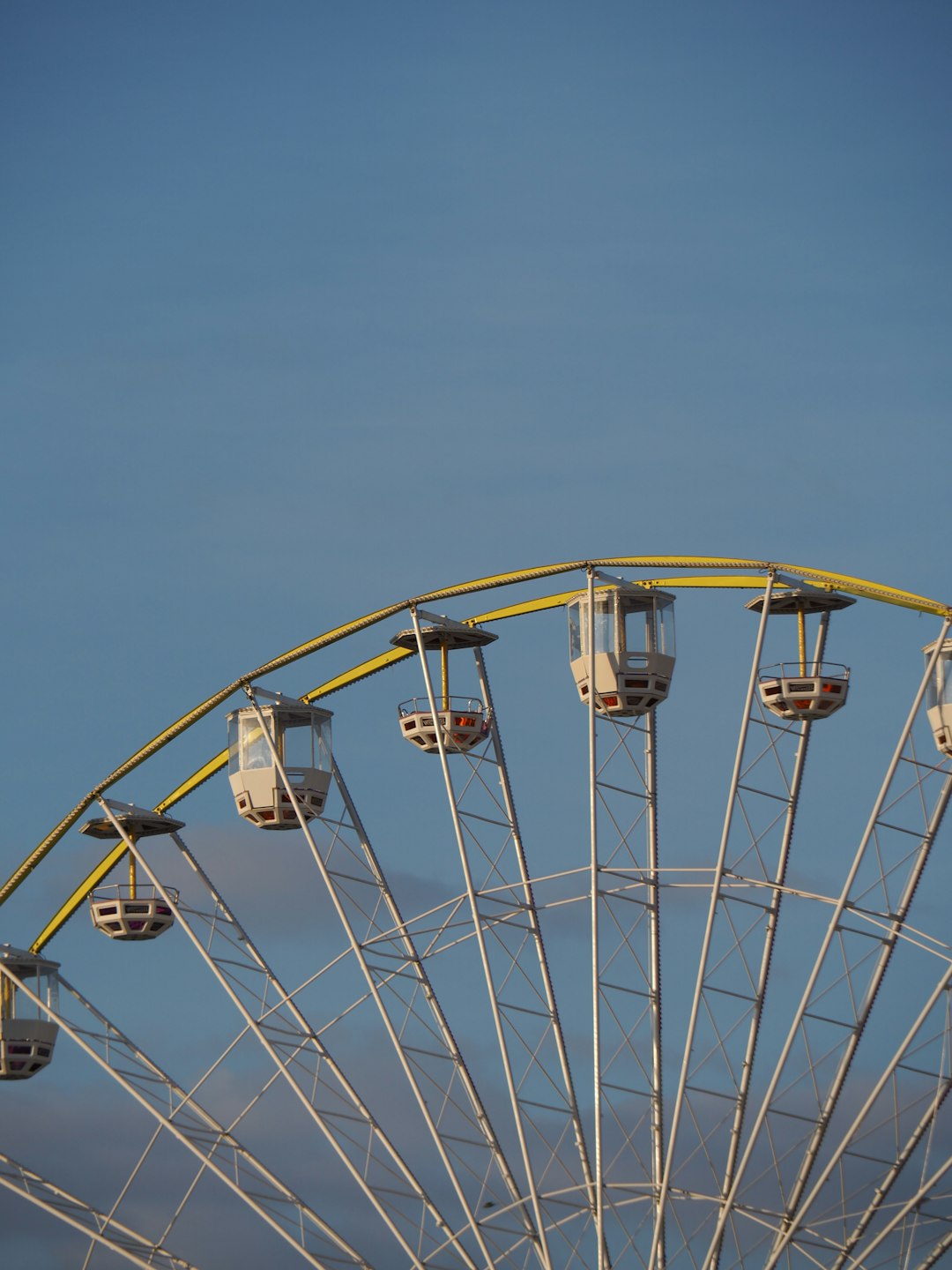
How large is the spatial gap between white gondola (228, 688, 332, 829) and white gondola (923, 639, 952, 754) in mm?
15238

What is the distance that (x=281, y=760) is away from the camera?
195 feet

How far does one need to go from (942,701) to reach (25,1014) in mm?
28466

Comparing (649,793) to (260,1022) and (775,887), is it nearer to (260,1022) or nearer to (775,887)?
(775,887)

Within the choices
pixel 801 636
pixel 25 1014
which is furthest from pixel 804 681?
pixel 25 1014

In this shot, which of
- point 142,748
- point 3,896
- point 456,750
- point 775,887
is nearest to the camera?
point 775,887

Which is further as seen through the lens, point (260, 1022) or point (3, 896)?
point (3, 896)

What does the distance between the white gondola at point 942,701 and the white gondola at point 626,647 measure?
239 inches

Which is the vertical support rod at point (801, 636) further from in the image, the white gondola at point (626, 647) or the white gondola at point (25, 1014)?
the white gondola at point (25, 1014)

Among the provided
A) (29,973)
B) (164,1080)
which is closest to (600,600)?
(164,1080)

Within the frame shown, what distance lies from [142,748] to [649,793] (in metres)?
13.5

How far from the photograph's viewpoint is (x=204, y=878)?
6378cm

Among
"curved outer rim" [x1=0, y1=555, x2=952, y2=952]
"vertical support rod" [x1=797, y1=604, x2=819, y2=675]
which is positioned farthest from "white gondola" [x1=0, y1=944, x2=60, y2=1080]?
"vertical support rod" [x1=797, y1=604, x2=819, y2=675]

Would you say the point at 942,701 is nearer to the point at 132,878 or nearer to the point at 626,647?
the point at 626,647

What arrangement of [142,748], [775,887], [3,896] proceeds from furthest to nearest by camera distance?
[3,896], [142,748], [775,887]
